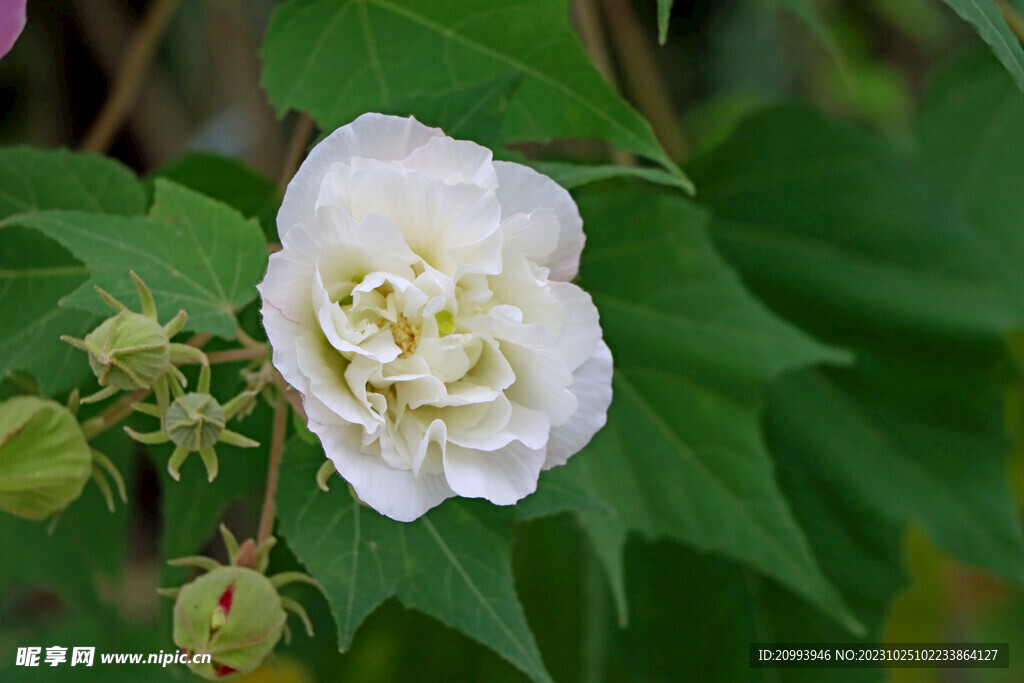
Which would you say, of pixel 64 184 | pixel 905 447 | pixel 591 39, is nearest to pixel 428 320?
pixel 64 184

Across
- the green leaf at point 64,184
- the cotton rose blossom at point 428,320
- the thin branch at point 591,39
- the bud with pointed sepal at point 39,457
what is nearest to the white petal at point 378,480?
the cotton rose blossom at point 428,320

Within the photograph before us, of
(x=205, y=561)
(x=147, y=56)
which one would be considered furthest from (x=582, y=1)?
(x=205, y=561)

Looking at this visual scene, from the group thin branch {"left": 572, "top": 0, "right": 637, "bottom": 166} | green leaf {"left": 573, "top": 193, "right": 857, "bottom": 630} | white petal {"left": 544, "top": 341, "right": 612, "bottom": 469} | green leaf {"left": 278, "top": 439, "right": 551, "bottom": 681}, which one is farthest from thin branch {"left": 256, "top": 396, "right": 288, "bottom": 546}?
thin branch {"left": 572, "top": 0, "right": 637, "bottom": 166}

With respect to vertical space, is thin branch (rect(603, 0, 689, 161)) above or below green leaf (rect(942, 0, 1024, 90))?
below

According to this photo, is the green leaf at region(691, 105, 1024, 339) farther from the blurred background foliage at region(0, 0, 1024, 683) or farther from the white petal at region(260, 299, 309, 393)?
the white petal at region(260, 299, 309, 393)

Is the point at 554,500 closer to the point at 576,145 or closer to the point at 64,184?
the point at 64,184

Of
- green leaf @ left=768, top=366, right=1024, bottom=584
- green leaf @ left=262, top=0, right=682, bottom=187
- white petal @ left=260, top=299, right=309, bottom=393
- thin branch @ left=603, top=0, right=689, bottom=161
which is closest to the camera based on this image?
white petal @ left=260, top=299, right=309, bottom=393
